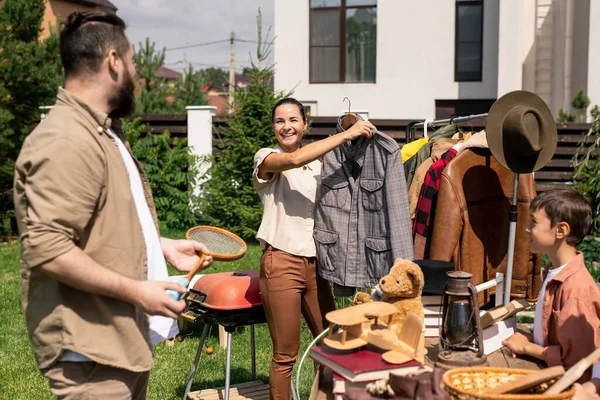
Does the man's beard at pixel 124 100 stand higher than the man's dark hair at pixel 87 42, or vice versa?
the man's dark hair at pixel 87 42

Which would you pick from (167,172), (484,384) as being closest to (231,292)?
(484,384)

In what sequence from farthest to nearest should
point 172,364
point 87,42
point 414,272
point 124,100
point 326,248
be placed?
point 172,364, point 326,248, point 414,272, point 124,100, point 87,42

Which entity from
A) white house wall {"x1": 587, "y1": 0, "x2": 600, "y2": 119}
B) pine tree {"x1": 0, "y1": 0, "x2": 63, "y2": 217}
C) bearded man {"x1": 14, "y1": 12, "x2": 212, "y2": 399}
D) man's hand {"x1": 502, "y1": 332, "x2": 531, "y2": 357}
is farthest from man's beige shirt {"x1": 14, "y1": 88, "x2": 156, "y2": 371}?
white house wall {"x1": 587, "y1": 0, "x2": 600, "y2": 119}

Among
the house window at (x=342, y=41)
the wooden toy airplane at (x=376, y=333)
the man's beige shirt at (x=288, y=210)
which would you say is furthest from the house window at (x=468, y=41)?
the wooden toy airplane at (x=376, y=333)

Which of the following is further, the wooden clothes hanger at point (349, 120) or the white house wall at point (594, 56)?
the white house wall at point (594, 56)

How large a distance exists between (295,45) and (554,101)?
18.5 feet

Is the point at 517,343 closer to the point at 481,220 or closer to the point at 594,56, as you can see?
the point at 481,220

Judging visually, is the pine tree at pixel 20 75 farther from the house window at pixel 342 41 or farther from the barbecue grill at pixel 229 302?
the barbecue grill at pixel 229 302

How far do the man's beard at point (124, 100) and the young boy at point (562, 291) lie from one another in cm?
154

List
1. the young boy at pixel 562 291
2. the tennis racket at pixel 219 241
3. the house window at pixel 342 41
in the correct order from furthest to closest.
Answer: the house window at pixel 342 41 → the tennis racket at pixel 219 241 → the young boy at pixel 562 291

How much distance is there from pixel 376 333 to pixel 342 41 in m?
14.4

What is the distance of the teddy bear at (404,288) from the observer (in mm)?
2561

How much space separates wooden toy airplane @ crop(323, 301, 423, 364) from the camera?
2328mm

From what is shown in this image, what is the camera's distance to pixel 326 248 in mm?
3883
